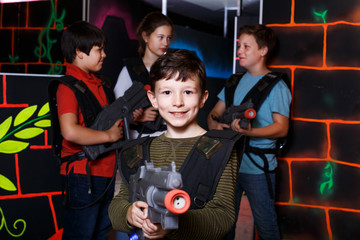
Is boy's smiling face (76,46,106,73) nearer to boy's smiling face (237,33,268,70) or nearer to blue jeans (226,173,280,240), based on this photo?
boy's smiling face (237,33,268,70)

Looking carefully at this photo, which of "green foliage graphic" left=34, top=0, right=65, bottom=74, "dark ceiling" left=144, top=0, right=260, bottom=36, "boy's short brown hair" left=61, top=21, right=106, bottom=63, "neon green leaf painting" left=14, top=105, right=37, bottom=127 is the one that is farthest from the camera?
"dark ceiling" left=144, top=0, right=260, bottom=36

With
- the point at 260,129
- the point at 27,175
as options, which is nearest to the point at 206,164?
the point at 260,129

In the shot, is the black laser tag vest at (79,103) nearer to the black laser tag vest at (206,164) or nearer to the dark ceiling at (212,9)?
the black laser tag vest at (206,164)

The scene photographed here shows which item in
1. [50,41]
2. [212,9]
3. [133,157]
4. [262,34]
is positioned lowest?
[133,157]

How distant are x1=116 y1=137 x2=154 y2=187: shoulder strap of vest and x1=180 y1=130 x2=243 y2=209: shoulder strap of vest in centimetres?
16

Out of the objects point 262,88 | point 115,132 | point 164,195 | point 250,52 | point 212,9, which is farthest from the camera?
point 212,9

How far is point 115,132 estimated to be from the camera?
184 cm

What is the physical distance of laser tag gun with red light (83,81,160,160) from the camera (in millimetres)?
1802

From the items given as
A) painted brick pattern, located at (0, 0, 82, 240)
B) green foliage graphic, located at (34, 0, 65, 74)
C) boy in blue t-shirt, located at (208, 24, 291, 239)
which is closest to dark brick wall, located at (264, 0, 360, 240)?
boy in blue t-shirt, located at (208, 24, 291, 239)

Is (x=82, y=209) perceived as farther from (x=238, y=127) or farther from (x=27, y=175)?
(x=238, y=127)

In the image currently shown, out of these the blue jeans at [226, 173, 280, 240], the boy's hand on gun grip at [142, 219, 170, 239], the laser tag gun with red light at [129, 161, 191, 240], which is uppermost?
the laser tag gun with red light at [129, 161, 191, 240]

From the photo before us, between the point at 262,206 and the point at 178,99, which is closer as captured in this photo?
the point at 178,99

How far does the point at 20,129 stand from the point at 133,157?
4.38 feet

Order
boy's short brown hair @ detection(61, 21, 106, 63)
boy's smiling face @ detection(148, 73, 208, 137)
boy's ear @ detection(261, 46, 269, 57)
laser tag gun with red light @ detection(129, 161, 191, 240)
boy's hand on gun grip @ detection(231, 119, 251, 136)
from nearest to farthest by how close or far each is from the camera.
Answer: laser tag gun with red light @ detection(129, 161, 191, 240) → boy's smiling face @ detection(148, 73, 208, 137) → boy's short brown hair @ detection(61, 21, 106, 63) → boy's hand on gun grip @ detection(231, 119, 251, 136) → boy's ear @ detection(261, 46, 269, 57)
